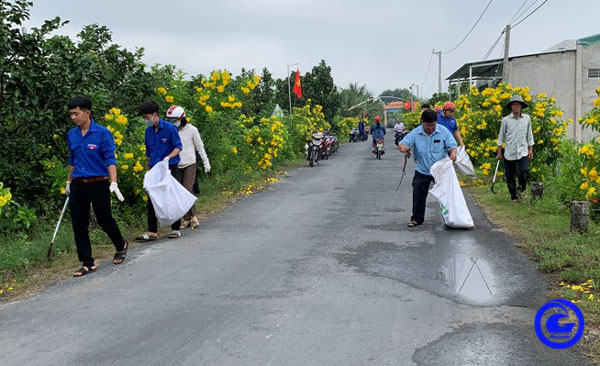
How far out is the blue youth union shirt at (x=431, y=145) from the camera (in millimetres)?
8516

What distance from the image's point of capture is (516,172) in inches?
408

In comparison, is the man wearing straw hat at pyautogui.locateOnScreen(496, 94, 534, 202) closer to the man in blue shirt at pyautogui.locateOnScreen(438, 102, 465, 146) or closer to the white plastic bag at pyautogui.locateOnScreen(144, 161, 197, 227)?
the man in blue shirt at pyautogui.locateOnScreen(438, 102, 465, 146)

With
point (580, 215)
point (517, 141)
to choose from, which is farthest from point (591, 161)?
point (517, 141)

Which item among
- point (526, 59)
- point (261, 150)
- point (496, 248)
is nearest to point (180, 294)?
point (496, 248)

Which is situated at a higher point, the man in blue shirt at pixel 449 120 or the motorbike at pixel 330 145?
the man in blue shirt at pixel 449 120

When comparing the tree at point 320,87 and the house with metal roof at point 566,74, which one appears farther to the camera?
the tree at point 320,87

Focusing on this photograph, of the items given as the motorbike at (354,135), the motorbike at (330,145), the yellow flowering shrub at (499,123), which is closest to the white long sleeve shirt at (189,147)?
the yellow flowering shrub at (499,123)

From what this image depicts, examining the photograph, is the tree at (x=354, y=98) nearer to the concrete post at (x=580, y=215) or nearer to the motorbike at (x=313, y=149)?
the motorbike at (x=313, y=149)

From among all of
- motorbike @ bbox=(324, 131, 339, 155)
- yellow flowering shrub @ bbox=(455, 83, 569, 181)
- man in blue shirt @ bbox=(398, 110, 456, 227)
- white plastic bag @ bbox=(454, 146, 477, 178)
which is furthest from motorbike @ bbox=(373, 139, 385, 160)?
man in blue shirt @ bbox=(398, 110, 456, 227)

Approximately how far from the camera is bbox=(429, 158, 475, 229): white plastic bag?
321 inches

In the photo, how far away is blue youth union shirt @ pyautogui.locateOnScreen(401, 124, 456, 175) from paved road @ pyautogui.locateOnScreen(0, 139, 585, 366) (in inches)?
38.7

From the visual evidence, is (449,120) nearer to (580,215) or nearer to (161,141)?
(580,215)

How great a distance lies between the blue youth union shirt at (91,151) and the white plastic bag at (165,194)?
1.25 metres

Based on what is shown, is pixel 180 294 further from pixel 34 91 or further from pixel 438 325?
pixel 34 91
